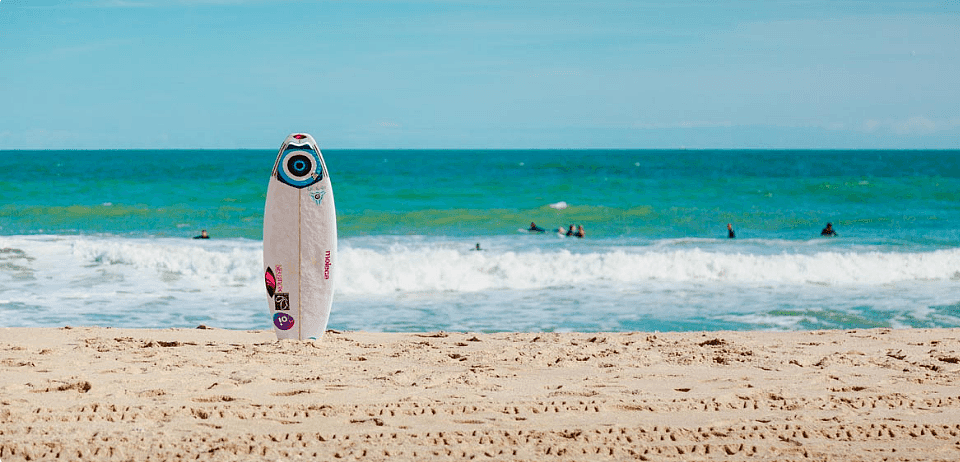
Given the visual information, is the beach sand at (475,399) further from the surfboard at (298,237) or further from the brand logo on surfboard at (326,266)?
the brand logo on surfboard at (326,266)

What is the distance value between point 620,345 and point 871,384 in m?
1.94

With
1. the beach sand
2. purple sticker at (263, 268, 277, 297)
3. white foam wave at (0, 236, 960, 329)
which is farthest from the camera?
white foam wave at (0, 236, 960, 329)

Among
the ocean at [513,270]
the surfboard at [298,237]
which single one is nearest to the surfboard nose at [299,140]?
the surfboard at [298,237]

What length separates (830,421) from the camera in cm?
467

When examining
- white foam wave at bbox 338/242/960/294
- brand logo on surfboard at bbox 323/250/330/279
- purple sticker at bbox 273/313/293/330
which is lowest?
purple sticker at bbox 273/313/293/330

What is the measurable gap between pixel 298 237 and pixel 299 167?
0.58 m

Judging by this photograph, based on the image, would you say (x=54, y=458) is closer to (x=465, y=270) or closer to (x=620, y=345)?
(x=620, y=345)

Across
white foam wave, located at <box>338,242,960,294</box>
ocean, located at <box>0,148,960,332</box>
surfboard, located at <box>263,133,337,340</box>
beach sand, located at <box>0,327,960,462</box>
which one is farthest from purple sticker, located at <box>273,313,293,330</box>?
white foam wave, located at <box>338,242,960,294</box>

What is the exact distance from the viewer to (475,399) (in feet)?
16.6

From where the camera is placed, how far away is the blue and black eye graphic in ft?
22.8

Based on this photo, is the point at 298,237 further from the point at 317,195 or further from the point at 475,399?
the point at 475,399

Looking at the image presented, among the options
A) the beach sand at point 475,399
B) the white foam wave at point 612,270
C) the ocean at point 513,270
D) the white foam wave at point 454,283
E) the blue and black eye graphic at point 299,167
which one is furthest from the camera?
the white foam wave at point 612,270

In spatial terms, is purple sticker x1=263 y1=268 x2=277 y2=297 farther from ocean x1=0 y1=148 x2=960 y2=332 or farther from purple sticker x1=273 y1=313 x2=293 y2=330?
ocean x1=0 y1=148 x2=960 y2=332

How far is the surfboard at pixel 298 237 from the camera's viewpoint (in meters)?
6.98
